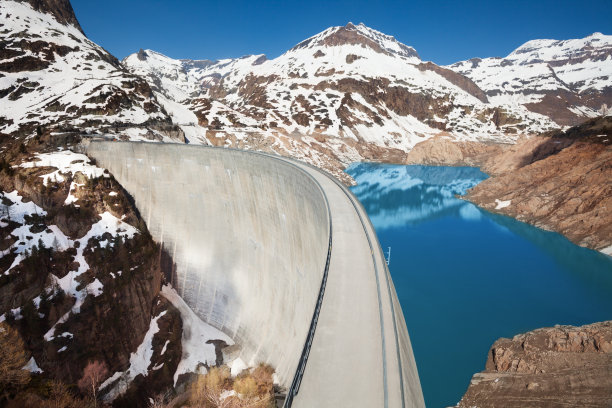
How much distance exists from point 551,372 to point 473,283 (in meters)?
12.5

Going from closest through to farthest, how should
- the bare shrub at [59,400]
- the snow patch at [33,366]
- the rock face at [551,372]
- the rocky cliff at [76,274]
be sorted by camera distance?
1. the rock face at [551,372]
2. the bare shrub at [59,400]
3. the snow patch at [33,366]
4. the rocky cliff at [76,274]

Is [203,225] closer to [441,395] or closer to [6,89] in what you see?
[441,395]

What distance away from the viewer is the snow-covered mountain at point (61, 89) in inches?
1625

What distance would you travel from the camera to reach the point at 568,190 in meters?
33.4

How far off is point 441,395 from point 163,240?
22143 mm

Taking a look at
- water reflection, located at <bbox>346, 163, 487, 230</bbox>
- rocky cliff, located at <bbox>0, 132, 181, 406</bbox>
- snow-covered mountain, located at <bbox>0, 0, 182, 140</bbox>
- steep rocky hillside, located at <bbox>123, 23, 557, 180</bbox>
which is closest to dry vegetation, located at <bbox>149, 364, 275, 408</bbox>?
rocky cliff, located at <bbox>0, 132, 181, 406</bbox>

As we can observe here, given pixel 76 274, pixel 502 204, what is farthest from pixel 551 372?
pixel 502 204

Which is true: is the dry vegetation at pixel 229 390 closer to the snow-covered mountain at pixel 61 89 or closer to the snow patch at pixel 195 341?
the snow patch at pixel 195 341

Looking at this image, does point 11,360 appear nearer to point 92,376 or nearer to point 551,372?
point 92,376

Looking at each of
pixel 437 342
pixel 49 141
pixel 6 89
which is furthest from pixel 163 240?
pixel 6 89

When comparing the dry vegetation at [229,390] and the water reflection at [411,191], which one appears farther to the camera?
the water reflection at [411,191]

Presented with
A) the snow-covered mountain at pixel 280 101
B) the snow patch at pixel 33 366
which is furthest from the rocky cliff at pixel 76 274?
the snow-covered mountain at pixel 280 101

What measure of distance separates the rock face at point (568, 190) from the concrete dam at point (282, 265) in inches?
1001

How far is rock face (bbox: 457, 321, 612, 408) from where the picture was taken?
9984 mm
